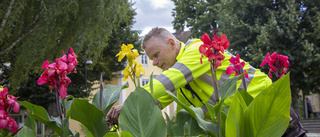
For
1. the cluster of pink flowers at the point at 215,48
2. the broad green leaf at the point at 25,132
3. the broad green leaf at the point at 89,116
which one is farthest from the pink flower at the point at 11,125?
the cluster of pink flowers at the point at 215,48

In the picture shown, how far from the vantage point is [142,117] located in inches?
38.8

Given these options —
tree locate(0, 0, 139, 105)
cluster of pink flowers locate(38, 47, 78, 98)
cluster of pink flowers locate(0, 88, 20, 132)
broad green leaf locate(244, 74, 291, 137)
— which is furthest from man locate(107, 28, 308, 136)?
tree locate(0, 0, 139, 105)

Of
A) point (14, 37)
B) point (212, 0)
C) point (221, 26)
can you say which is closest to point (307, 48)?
point (221, 26)

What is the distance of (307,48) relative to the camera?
1554 centimetres

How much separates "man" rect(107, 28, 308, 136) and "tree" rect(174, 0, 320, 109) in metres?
13.9

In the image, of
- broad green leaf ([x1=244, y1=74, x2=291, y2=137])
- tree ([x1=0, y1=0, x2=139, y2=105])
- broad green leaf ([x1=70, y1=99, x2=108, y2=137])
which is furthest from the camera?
tree ([x1=0, y1=0, x2=139, y2=105])

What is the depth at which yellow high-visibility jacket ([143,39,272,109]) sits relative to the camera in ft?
6.30

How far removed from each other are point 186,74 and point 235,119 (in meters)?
1.10

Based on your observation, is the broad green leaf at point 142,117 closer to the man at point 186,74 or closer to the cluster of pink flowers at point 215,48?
the cluster of pink flowers at point 215,48

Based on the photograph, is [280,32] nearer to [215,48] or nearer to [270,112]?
[215,48]

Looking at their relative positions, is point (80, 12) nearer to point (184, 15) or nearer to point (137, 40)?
point (137, 40)

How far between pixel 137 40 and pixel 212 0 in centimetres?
627

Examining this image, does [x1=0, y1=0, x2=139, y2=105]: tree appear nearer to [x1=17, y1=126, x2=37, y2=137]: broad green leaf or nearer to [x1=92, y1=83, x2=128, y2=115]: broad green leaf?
[x1=92, y1=83, x2=128, y2=115]: broad green leaf

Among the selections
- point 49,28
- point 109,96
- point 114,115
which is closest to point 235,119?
point 109,96
